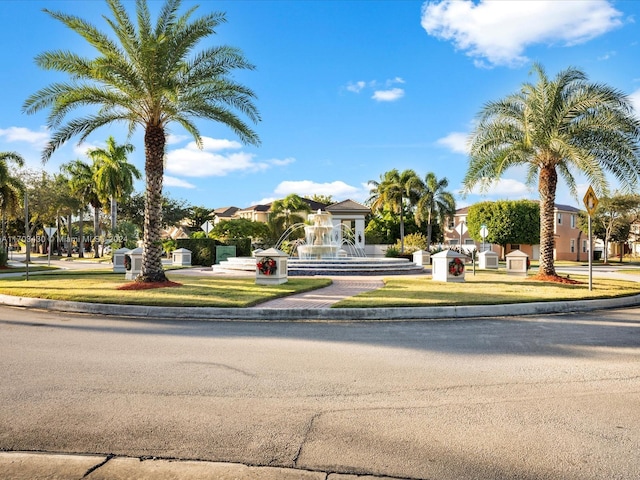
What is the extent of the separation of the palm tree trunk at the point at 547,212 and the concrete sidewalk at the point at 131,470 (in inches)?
749

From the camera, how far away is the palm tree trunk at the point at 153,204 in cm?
1725

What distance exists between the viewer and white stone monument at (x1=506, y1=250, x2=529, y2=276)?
23828 mm

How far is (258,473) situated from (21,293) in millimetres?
13806

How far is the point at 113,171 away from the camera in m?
49.0

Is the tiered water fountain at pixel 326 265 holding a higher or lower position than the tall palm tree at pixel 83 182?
lower

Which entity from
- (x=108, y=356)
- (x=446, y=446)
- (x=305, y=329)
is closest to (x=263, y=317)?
(x=305, y=329)

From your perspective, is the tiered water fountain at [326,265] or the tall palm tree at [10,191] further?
the tall palm tree at [10,191]

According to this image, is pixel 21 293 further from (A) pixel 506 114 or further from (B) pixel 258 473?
(A) pixel 506 114

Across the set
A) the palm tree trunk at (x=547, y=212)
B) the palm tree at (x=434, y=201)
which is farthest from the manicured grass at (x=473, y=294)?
the palm tree at (x=434, y=201)

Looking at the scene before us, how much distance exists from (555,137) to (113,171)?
42.6 meters

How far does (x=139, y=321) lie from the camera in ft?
35.7

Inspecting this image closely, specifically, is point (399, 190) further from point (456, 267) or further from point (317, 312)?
point (317, 312)

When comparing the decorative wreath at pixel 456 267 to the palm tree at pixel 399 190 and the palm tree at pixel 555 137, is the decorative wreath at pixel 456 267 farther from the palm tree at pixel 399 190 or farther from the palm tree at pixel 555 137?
the palm tree at pixel 399 190

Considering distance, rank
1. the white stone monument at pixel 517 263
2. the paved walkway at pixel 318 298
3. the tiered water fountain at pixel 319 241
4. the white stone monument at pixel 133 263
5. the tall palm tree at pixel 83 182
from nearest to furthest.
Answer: the paved walkway at pixel 318 298, the white stone monument at pixel 133 263, the white stone monument at pixel 517 263, the tiered water fountain at pixel 319 241, the tall palm tree at pixel 83 182
